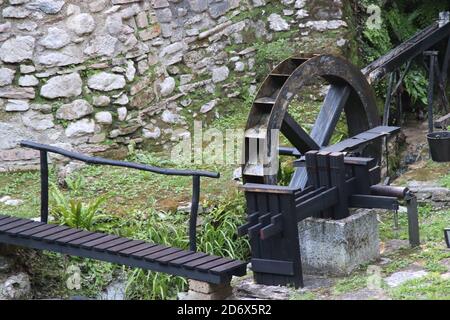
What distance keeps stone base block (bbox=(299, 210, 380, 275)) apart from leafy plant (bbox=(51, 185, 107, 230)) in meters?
1.81

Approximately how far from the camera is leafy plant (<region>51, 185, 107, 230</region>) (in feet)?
28.8

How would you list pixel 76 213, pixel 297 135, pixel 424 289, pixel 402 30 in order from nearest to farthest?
pixel 424 289 → pixel 76 213 → pixel 297 135 → pixel 402 30

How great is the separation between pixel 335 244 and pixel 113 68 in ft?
10.3

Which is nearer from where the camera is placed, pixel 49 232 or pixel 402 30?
pixel 49 232

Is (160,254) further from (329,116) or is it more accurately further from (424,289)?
(329,116)

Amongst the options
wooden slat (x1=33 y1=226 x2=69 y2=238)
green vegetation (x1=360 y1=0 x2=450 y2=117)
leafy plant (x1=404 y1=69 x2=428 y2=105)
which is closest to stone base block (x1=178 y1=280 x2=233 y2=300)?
wooden slat (x1=33 y1=226 x2=69 y2=238)

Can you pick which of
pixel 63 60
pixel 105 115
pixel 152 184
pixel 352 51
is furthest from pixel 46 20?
pixel 352 51

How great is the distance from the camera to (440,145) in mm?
10039

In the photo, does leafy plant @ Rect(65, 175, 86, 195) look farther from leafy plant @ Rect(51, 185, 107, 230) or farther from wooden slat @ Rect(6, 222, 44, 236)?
wooden slat @ Rect(6, 222, 44, 236)

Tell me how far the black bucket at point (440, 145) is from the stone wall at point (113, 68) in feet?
6.38

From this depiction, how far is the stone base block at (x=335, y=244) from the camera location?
308 inches

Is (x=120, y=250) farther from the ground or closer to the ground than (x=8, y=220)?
closer to the ground

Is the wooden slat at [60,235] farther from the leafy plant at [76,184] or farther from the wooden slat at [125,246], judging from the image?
the leafy plant at [76,184]

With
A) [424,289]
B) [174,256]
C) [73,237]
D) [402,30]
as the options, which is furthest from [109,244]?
[402,30]
